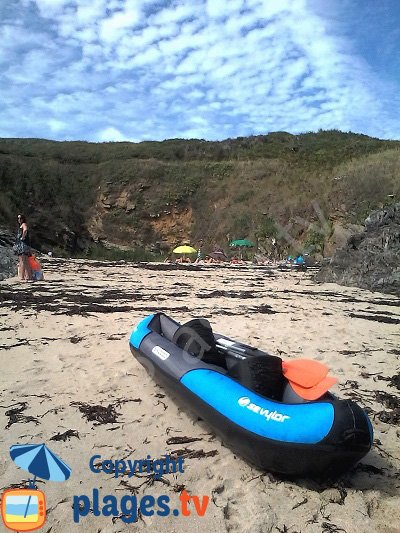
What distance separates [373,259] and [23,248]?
421 inches

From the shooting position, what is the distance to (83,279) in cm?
1288

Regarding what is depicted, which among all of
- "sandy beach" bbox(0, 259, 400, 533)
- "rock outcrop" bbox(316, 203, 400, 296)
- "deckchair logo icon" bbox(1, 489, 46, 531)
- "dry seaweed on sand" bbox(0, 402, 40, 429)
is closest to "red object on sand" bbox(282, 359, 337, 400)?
"sandy beach" bbox(0, 259, 400, 533)

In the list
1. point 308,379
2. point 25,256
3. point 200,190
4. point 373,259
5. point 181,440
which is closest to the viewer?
point 308,379

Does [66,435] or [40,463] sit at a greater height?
[40,463]

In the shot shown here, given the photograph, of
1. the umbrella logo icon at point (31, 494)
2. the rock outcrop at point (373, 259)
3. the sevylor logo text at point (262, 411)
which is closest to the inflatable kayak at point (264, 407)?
the sevylor logo text at point (262, 411)

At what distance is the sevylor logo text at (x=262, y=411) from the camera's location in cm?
261

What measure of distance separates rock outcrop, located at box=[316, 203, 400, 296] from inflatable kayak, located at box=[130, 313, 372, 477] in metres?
9.71

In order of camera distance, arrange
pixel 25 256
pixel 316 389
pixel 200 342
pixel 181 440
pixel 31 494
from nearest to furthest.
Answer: pixel 31 494 → pixel 316 389 → pixel 181 440 → pixel 200 342 → pixel 25 256

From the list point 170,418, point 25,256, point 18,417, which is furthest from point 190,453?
point 25,256

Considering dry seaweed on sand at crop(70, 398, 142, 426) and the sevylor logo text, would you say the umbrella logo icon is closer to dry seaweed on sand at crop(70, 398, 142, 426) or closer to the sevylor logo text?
dry seaweed on sand at crop(70, 398, 142, 426)

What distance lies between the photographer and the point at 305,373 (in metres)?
3.08

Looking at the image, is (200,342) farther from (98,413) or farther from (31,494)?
(31,494)

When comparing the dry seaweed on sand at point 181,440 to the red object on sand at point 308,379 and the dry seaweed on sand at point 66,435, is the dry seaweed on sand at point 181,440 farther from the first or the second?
the red object on sand at point 308,379

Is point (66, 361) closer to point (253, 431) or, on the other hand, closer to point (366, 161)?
point (253, 431)
